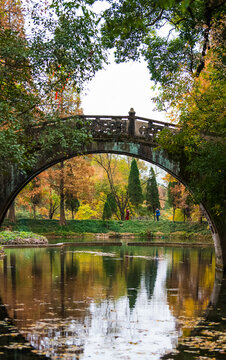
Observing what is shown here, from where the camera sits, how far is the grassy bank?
36.0 metres

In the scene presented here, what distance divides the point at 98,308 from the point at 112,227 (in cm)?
3149

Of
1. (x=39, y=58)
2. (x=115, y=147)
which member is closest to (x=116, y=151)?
(x=115, y=147)

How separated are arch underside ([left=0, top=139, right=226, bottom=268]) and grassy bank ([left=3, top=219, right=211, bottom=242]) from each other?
59.8 feet

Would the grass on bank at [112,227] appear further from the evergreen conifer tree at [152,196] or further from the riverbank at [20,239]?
the riverbank at [20,239]

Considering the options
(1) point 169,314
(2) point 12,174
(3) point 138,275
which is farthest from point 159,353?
(2) point 12,174

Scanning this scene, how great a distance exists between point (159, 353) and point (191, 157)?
32.9 ft

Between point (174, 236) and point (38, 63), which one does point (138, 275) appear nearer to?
point (38, 63)

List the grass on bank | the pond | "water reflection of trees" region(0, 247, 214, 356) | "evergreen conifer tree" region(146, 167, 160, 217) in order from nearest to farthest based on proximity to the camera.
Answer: the pond, "water reflection of trees" region(0, 247, 214, 356), the grass on bank, "evergreen conifer tree" region(146, 167, 160, 217)

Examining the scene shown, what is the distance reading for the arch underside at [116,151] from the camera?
16.8 metres

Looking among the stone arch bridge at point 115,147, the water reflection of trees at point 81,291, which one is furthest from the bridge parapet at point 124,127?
the water reflection of trees at point 81,291

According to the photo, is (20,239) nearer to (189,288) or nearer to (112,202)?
(189,288)

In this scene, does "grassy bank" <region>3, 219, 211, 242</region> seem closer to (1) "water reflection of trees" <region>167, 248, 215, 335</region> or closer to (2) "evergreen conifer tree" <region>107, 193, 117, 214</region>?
(2) "evergreen conifer tree" <region>107, 193, 117, 214</region>

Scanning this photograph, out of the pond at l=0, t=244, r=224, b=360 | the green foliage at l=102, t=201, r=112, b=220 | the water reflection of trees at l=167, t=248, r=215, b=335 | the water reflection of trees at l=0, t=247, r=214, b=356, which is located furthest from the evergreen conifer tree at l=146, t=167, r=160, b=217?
the pond at l=0, t=244, r=224, b=360

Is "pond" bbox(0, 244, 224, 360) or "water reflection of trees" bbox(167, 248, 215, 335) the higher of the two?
"pond" bbox(0, 244, 224, 360)
